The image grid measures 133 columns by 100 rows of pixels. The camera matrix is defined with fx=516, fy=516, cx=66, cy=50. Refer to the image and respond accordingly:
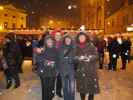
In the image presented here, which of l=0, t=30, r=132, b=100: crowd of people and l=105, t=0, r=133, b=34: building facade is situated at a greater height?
l=105, t=0, r=133, b=34: building facade

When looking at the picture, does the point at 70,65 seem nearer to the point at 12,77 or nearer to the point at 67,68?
the point at 67,68

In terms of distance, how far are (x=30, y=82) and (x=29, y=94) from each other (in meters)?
3.77

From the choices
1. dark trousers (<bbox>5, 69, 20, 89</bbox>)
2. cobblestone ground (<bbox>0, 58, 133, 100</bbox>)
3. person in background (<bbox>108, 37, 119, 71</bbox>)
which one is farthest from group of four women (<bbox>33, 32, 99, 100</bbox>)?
person in background (<bbox>108, 37, 119, 71</bbox>)

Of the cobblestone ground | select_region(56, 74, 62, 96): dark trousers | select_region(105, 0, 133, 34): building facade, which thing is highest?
select_region(105, 0, 133, 34): building facade

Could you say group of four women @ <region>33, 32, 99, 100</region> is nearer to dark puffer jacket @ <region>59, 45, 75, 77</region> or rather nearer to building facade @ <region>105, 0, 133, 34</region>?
dark puffer jacket @ <region>59, 45, 75, 77</region>

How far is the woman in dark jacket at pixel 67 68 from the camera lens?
11203 mm

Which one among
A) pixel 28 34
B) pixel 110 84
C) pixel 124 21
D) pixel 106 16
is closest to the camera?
pixel 110 84

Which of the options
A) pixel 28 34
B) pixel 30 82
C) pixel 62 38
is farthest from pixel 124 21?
pixel 62 38

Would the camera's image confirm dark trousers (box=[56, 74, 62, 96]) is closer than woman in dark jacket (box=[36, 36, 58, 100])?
No

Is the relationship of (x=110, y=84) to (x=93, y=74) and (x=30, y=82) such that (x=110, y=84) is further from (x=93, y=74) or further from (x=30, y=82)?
(x=93, y=74)

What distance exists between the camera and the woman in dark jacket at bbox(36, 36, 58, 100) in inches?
451

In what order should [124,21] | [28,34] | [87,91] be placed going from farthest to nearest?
1. [124,21]
2. [28,34]
3. [87,91]

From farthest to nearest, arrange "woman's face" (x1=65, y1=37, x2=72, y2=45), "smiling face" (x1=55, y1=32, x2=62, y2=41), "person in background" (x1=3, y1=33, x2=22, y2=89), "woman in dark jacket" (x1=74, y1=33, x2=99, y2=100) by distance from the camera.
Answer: "person in background" (x1=3, y1=33, x2=22, y2=89) → "smiling face" (x1=55, y1=32, x2=62, y2=41) → "woman's face" (x1=65, y1=37, x2=72, y2=45) → "woman in dark jacket" (x1=74, y1=33, x2=99, y2=100)

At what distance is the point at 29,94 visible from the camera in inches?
569
